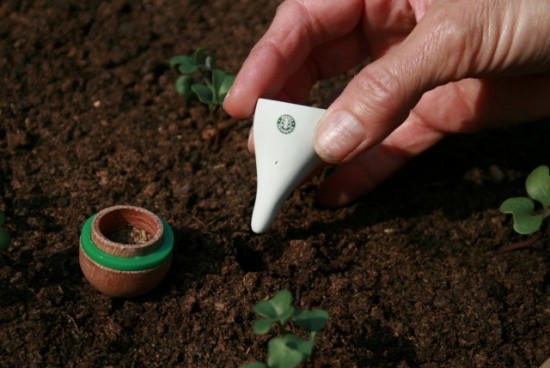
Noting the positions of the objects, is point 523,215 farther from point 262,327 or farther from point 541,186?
point 262,327

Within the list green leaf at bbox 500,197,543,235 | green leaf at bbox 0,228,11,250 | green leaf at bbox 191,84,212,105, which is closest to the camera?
green leaf at bbox 0,228,11,250

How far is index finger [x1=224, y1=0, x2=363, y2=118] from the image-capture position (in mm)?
2363

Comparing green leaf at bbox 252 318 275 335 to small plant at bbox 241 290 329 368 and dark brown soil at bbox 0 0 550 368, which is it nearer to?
small plant at bbox 241 290 329 368

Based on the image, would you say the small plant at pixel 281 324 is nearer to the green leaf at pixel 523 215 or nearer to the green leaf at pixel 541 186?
the green leaf at pixel 523 215

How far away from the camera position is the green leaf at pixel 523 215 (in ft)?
7.34

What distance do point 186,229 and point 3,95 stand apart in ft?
2.85

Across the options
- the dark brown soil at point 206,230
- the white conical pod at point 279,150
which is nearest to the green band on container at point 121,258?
the dark brown soil at point 206,230

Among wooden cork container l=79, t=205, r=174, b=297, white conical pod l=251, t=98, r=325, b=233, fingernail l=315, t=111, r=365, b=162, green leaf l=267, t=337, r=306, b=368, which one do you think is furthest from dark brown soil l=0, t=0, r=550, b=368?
fingernail l=315, t=111, r=365, b=162

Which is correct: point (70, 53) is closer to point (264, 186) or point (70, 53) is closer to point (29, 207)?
point (29, 207)

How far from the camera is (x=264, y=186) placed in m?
2.23

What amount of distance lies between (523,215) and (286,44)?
0.81m

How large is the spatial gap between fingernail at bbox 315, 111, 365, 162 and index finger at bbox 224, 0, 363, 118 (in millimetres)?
347

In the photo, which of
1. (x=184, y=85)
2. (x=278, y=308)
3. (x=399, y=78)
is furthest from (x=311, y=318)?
(x=184, y=85)

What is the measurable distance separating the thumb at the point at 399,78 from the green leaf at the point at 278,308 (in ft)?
1.32
